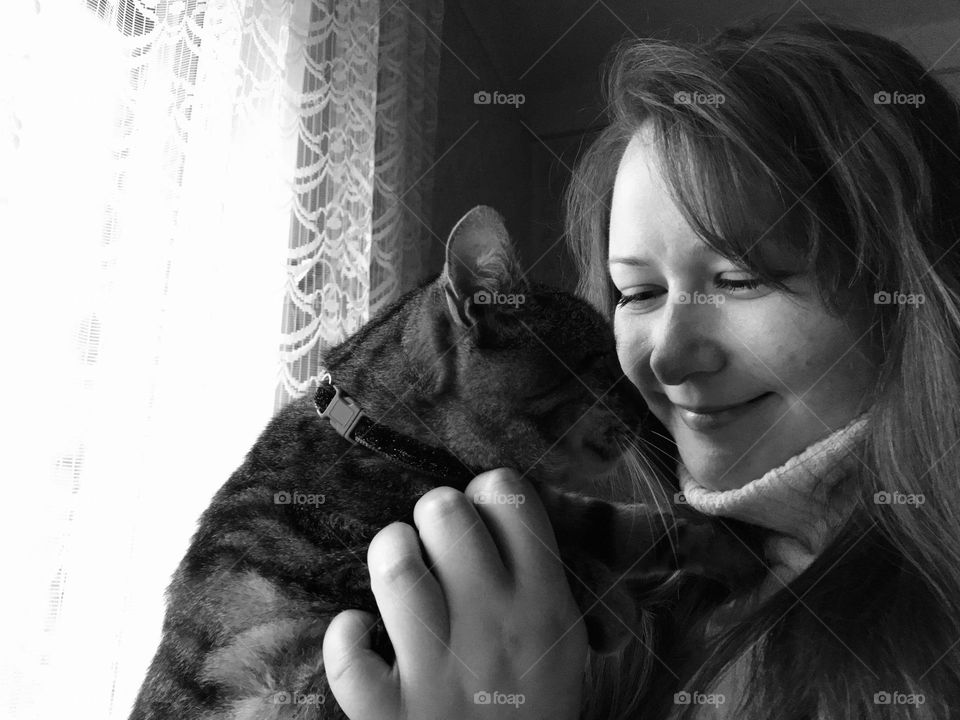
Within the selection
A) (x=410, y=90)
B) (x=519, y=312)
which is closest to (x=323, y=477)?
(x=519, y=312)

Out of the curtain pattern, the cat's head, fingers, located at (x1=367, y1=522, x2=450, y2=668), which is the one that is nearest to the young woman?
fingers, located at (x1=367, y1=522, x2=450, y2=668)

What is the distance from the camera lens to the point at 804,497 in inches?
29.4

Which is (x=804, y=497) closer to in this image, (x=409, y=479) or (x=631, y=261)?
(x=631, y=261)

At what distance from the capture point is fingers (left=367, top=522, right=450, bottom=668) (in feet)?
2.08

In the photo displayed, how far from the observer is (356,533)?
0.79 metres

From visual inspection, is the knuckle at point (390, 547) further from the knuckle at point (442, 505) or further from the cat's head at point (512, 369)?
the cat's head at point (512, 369)

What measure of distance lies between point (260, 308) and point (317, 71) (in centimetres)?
54

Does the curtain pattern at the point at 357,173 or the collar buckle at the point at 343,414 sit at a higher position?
the curtain pattern at the point at 357,173

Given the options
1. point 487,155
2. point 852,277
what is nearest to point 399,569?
point 852,277

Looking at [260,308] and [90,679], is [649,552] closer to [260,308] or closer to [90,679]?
[90,679]

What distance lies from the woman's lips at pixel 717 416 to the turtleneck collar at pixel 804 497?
0.22ft

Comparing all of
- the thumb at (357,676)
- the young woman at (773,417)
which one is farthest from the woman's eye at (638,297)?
the thumb at (357,676)

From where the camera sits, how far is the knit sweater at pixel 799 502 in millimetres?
731

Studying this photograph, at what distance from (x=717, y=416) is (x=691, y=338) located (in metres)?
0.10
